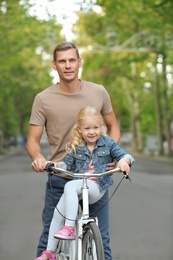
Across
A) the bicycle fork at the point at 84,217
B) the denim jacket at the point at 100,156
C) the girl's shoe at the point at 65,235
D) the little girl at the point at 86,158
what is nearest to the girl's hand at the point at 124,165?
the little girl at the point at 86,158

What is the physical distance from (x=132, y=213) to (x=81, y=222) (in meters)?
6.75

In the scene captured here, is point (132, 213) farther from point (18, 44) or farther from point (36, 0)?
point (18, 44)

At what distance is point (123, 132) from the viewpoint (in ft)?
325

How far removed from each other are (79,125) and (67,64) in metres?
→ 0.47

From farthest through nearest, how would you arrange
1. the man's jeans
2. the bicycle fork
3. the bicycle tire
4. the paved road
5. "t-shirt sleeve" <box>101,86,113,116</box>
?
the paved road < "t-shirt sleeve" <box>101,86,113,116</box> < the man's jeans < the bicycle tire < the bicycle fork

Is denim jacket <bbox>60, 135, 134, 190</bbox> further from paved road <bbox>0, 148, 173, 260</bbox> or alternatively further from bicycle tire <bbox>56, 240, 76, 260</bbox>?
paved road <bbox>0, 148, 173, 260</bbox>

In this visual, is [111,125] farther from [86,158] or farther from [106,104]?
[86,158]

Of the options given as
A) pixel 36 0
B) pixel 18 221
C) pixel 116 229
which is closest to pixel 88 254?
pixel 116 229

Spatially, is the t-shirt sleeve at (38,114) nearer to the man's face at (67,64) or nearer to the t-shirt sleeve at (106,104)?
the man's face at (67,64)

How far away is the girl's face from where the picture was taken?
441 centimetres

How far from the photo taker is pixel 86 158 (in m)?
4.46

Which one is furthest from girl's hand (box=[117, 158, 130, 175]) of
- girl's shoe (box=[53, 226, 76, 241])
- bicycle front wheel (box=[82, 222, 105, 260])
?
girl's shoe (box=[53, 226, 76, 241])

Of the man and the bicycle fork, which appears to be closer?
the bicycle fork

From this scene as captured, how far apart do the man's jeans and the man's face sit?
26.9 inches
